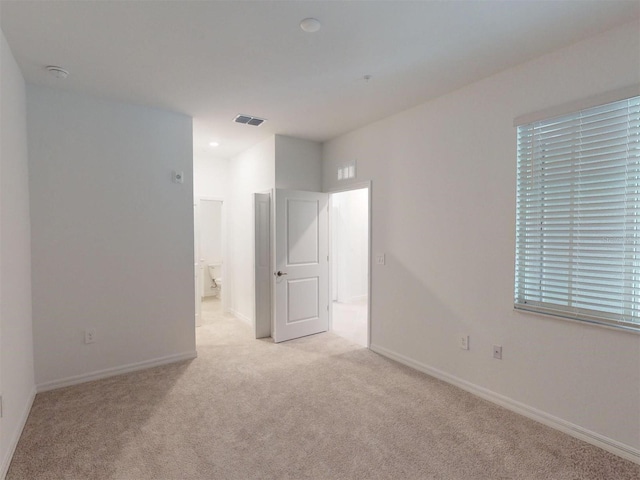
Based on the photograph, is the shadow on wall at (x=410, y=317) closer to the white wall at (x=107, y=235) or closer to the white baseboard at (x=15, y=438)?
the white wall at (x=107, y=235)

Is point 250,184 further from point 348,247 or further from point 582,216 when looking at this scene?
point 582,216

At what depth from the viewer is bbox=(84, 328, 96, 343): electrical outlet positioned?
312 centimetres

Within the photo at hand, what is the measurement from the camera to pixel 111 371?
128 inches

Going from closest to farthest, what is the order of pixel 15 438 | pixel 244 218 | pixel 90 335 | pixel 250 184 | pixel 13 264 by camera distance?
pixel 15 438 < pixel 13 264 < pixel 90 335 < pixel 250 184 < pixel 244 218

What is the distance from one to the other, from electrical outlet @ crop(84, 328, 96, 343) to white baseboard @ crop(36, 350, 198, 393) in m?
0.30

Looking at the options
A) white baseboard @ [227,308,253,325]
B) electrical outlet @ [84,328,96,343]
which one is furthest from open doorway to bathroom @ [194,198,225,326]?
electrical outlet @ [84,328,96,343]

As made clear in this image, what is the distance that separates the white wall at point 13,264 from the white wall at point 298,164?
246cm

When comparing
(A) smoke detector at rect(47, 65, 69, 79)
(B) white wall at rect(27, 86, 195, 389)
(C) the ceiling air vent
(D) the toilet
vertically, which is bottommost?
(D) the toilet

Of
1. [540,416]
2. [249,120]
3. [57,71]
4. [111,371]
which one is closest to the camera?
[540,416]

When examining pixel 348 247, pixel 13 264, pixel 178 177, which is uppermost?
pixel 178 177

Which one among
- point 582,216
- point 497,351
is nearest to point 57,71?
point 582,216

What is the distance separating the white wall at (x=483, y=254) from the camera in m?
2.14

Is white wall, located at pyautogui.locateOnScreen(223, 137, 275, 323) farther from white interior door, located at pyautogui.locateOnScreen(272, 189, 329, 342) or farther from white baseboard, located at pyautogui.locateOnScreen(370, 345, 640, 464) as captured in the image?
white baseboard, located at pyautogui.locateOnScreen(370, 345, 640, 464)

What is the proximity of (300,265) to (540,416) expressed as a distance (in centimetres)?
288
